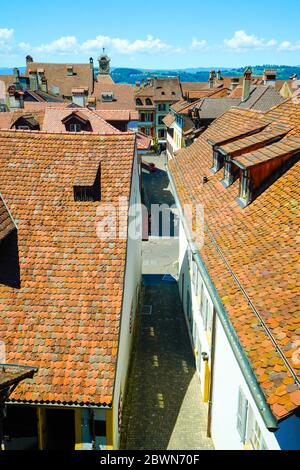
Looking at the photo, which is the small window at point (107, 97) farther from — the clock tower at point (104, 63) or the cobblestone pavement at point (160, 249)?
the clock tower at point (104, 63)

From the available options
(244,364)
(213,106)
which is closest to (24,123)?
(213,106)

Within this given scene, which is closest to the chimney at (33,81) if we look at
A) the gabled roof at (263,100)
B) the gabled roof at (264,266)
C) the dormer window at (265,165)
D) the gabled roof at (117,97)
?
the gabled roof at (117,97)

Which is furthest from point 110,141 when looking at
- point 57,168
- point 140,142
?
point 140,142

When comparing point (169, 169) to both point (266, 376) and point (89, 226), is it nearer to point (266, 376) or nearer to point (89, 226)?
point (89, 226)

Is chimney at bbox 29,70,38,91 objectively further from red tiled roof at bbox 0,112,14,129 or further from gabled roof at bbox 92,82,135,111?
red tiled roof at bbox 0,112,14,129

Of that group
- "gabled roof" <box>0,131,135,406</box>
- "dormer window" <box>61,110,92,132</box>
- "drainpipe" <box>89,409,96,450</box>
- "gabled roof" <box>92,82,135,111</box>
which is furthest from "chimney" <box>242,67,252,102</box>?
"drainpipe" <box>89,409,96,450</box>

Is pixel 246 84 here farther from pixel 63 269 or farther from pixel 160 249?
pixel 63 269
